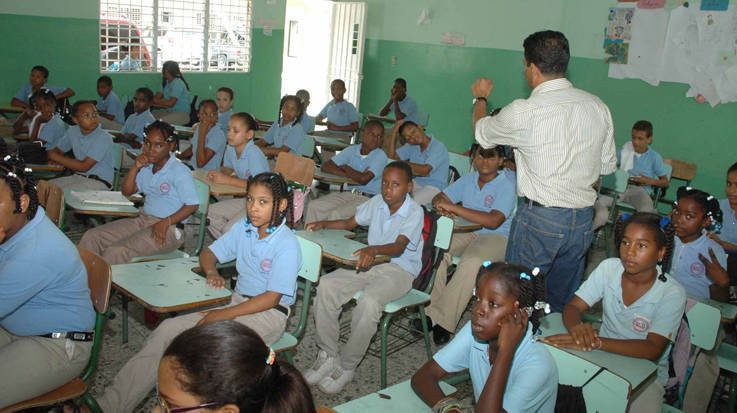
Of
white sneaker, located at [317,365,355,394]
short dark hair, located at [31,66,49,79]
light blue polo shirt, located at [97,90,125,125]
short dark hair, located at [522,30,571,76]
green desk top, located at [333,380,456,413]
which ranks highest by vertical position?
short dark hair, located at [522,30,571,76]

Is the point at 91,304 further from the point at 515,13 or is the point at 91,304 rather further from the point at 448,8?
the point at 448,8

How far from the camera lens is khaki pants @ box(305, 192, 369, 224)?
4598 mm

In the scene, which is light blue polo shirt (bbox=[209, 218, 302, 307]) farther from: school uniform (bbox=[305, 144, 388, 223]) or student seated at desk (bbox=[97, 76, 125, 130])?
student seated at desk (bbox=[97, 76, 125, 130])

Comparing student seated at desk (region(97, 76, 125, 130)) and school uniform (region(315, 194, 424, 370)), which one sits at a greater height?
student seated at desk (region(97, 76, 125, 130))

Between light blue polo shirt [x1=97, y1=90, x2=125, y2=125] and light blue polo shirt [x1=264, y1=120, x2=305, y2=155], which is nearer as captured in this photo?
light blue polo shirt [x1=264, y1=120, x2=305, y2=155]

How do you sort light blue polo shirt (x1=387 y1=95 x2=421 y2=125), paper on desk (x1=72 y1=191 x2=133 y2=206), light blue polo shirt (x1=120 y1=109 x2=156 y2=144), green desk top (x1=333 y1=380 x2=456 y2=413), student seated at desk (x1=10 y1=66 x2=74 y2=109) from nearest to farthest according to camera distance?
green desk top (x1=333 y1=380 x2=456 y2=413) < paper on desk (x1=72 y1=191 x2=133 y2=206) < light blue polo shirt (x1=120 y1=109 x2=156 y2=144) < student seated at desk (x1=10 y1=66 x2=74 y2=109) < light blue polo shirt (x1=387 y1=95 x2=421 y2=125)

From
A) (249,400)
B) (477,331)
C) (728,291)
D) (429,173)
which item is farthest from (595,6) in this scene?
(249,400)

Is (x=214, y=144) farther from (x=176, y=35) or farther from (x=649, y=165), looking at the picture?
(x=649, y=165)

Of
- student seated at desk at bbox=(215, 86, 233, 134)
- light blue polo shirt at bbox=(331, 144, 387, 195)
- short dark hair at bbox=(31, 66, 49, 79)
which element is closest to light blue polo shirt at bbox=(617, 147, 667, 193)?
light blue polo shirt at bbox=(331, 144, 387, 195)

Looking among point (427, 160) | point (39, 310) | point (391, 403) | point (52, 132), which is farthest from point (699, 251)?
point (52, 132)

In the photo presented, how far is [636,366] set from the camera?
212 cm

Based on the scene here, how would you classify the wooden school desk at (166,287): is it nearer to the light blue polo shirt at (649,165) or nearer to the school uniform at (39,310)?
the school uniform at (39,310)

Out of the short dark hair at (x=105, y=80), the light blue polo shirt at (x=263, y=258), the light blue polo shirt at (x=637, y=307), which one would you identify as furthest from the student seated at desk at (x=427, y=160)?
the short dark hair at (x=105, y=80)

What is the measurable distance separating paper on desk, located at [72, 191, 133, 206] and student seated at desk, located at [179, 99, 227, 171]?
1.58m
